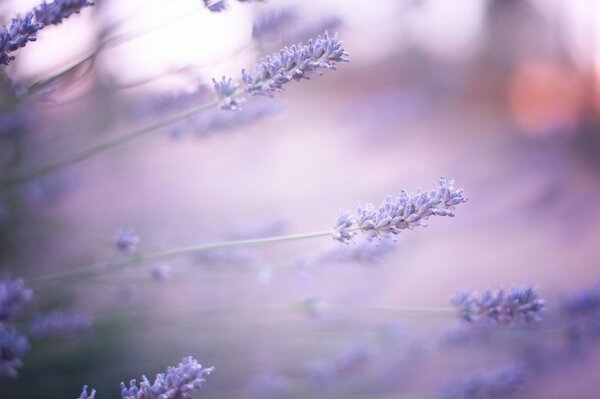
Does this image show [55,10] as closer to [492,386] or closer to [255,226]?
[255,226]

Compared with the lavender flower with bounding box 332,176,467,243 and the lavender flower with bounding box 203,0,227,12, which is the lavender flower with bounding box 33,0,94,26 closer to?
the lavender flower with bounding box 203,0,227,12

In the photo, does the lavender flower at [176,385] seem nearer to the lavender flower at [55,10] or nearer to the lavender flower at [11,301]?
the lavender flower at [11,301]

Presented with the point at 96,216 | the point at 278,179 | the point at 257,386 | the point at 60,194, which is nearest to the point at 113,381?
the point at 257,386

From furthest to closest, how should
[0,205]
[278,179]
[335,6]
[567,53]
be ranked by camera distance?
1. [567,53]
2. [278,179]
3. [335,6]
4. [0,205]

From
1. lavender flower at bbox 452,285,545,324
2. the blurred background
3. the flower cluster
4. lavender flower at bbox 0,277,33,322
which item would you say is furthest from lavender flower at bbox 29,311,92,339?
lavender flower at bbox 452,285,545,324

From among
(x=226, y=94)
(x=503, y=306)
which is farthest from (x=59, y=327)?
(x=503, y=306)

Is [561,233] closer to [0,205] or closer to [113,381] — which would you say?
[113,381]
